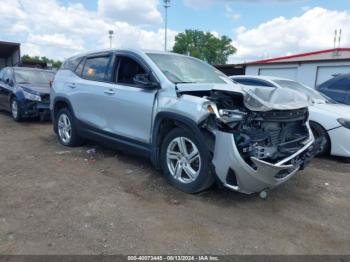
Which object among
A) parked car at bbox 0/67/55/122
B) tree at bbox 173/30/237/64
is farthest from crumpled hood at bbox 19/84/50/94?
tree at bbox 173/30/237/64

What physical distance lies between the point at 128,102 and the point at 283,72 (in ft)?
48.4

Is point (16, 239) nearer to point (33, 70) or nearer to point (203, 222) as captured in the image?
point (203, 222)

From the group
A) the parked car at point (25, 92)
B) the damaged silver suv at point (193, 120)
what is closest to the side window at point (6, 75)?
the parked car at point (25, 92)

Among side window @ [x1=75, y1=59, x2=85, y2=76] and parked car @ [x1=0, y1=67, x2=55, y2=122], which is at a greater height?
side window @ [x1=75, y1=59, x2=85, y2=76]

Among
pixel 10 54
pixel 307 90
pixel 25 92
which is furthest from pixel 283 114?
pixel 10 54

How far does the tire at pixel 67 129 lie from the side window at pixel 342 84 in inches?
252

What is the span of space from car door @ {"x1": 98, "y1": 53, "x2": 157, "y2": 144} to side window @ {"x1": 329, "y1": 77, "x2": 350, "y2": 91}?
5771 mm

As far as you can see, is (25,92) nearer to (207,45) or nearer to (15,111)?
(15,111)

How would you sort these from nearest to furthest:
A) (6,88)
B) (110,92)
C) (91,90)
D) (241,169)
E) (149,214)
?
1. (241,169)
2. (149,214)
3. (110,92)
4. (91,90)
5. (6,88)

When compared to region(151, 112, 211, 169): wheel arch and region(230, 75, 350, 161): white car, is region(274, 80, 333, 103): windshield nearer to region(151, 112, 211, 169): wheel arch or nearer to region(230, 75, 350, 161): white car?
region(230, 75, 350, 161): white car

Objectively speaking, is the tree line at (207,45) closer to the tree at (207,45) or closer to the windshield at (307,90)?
the tree at (207,45)

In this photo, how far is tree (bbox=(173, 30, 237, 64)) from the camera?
66750mm

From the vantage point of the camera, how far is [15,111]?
9508mm

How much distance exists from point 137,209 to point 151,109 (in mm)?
1380
